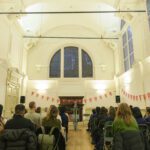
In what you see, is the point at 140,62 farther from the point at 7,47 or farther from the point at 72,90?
the point at 7,47

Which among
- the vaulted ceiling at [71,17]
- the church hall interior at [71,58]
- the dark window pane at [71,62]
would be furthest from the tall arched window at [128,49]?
the dark window pane at [71,62]

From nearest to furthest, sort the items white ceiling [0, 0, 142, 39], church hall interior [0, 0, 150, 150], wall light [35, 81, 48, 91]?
white ceiling [0, 0, 142, 39] < church hall interior [0, 0, 150, 150] < wall light [35, 81, 48, 91]

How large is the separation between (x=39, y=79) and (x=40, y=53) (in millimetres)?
1783

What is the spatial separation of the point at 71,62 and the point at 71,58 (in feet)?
0.93

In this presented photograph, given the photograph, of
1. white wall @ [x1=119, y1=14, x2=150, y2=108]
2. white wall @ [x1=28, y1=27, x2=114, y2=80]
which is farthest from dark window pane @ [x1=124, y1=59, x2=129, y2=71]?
white wall @ [x1=119, y1=14, x2=150, y2=108]

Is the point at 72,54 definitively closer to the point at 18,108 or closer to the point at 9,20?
the point at 9,20

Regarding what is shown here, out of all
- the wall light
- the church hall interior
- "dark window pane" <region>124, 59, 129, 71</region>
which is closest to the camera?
the church hall interior

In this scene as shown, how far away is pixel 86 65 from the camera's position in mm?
13109

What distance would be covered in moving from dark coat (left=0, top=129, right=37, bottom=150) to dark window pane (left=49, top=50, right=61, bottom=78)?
34.6 ft

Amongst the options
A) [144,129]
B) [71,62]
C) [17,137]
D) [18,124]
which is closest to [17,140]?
[17,137]

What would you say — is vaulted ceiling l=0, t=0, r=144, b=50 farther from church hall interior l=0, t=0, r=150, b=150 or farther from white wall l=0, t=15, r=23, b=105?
white wall l=0, t=15, r=23, b=105

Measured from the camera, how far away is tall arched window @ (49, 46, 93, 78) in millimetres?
12930

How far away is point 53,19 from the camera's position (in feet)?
40.7

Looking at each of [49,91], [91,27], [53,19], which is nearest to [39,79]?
[49,91]
